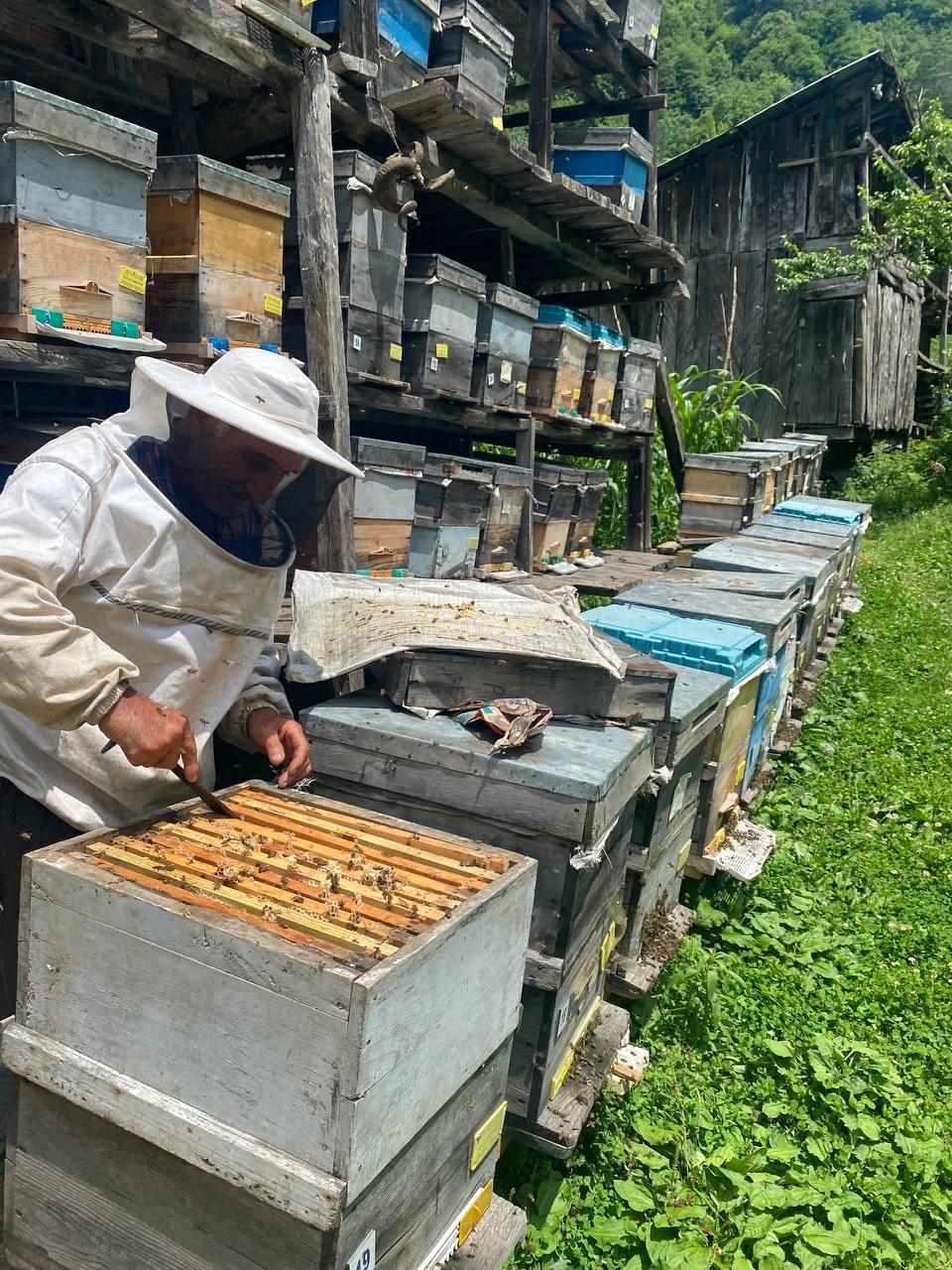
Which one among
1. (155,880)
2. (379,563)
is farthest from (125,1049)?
(379,563)

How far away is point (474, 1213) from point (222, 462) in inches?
64.8

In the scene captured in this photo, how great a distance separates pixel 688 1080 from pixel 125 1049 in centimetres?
205

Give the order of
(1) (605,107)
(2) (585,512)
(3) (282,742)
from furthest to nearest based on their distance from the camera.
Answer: (1) (605,107) → (2) (585,512) → (3) (282,742)

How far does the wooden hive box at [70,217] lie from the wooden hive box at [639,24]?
550cm

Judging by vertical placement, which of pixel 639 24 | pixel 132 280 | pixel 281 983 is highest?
pixel 639 24

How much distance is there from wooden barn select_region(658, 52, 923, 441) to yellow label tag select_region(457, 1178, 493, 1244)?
13857mm

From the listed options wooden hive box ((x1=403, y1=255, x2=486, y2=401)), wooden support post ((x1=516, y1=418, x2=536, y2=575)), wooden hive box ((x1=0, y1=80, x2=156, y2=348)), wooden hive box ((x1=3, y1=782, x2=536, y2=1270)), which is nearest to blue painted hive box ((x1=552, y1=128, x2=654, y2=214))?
wooden support post ((x1=516, y1=418, x2=536, y2=575))

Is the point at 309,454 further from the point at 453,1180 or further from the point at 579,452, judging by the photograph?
the point at 579,452

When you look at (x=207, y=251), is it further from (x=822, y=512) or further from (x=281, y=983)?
(x=822, y=512)

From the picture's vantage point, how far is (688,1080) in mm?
2947

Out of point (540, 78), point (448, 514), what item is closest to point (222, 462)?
point (448, 514)

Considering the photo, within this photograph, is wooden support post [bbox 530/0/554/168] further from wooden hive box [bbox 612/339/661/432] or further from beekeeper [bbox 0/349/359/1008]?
beekeeper [bbox 0/349/359/1008]

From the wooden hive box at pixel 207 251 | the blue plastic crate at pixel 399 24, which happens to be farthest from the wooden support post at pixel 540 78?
the wooden hive box at pixel 207 251

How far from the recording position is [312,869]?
1.65 metres
